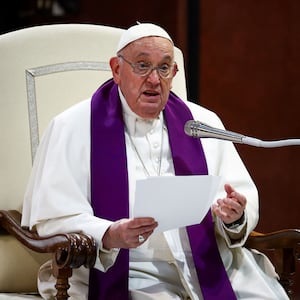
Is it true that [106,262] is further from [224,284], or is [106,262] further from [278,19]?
[278,19]

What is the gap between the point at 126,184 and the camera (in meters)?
3.57

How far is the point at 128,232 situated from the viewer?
3.12 metres

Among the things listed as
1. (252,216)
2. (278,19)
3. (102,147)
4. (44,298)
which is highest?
(278,19)

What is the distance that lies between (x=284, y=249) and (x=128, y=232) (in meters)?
0.79

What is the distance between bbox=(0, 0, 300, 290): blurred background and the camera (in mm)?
6031

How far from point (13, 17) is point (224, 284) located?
4059mm

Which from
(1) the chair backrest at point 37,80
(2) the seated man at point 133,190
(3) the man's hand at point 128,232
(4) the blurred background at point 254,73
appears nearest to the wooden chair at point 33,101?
(1) the chair backrest at point 37,80

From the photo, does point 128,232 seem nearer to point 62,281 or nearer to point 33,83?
point 62,281

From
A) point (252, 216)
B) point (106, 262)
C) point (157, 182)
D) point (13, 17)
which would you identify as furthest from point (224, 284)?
point (13, 17)

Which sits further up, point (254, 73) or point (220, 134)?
point (254, 73)

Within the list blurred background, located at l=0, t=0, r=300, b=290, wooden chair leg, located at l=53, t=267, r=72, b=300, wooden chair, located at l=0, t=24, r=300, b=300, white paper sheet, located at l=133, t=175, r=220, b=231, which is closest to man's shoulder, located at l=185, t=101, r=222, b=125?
wooden chair, located at l=0, t=24, r=300, b=300

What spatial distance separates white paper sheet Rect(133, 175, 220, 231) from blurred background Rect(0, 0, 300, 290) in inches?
113

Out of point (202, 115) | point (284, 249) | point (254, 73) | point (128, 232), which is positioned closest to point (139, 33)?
point (202, 115)

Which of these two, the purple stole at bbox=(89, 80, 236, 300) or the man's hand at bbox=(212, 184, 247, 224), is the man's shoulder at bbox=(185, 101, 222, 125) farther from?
the man's hand at bbox=(212, 184, 247, 224)
